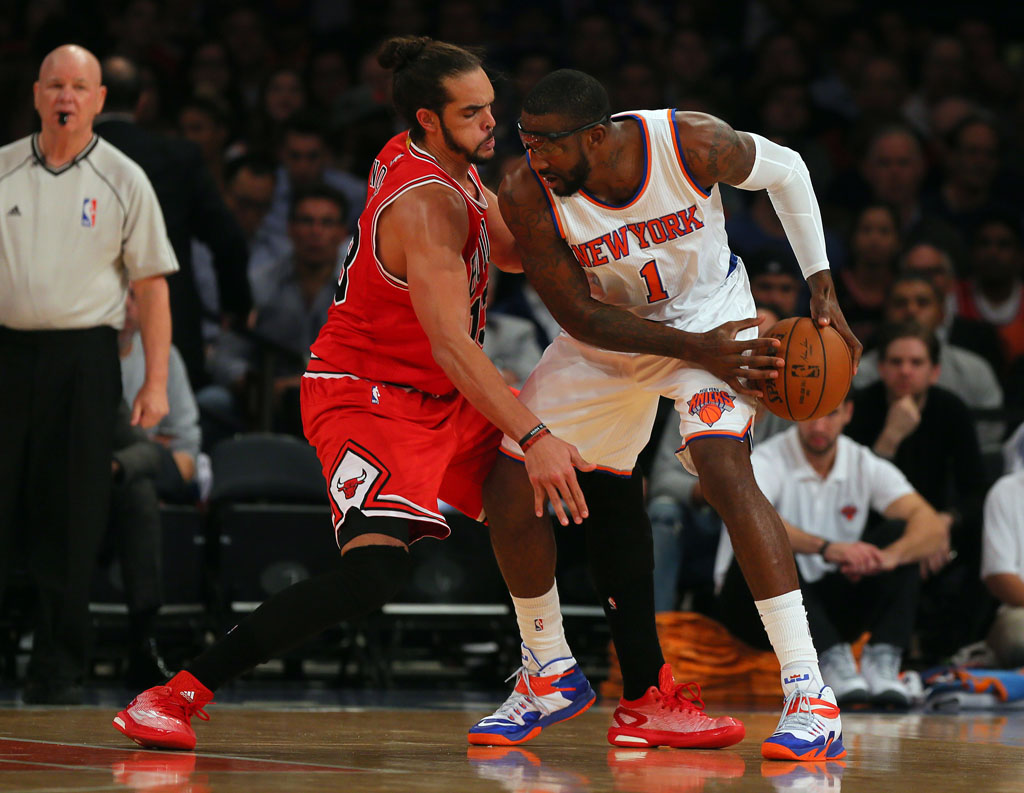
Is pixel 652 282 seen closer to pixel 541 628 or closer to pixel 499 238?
pixel 499 238

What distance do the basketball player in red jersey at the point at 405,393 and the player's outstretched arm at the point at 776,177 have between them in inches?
21.7

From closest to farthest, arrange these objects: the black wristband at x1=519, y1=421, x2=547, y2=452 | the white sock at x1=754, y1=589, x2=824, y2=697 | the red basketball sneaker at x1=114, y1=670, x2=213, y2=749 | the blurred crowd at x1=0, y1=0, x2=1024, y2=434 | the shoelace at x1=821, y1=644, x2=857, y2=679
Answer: the red basketball sneaker at x1=114, y1=670, x2=213, y2=749 < the black wristband at x1=519, y1=421, x2=547, y2=452 < the white sock at x1=754, y1=589, x2=824, y2=697 < the shoelace at x1=821, y1=644, x2=857, y2=679 < the blurred crowd at x1=0, y1=0, x2=1024, y2=434

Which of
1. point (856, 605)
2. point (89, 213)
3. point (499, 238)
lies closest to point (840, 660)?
point (856, 605)

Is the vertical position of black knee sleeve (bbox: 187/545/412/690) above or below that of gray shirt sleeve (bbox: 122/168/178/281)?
below

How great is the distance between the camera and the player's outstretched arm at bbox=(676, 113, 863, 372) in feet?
12.8

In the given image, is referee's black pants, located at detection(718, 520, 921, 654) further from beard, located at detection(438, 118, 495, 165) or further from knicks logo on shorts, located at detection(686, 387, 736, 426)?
beard, located at detection(438, 118, 495, 165)

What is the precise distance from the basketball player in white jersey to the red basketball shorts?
13 cm

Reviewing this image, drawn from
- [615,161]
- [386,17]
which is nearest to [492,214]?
[615,161]

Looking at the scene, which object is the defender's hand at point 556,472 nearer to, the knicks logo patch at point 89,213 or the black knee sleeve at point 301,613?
the black knee sleeve at point 301,613

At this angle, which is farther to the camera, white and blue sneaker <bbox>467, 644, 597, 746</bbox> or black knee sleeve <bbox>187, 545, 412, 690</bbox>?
white and blue sneaker <bbox>467, 644, 597, 746</bbox>

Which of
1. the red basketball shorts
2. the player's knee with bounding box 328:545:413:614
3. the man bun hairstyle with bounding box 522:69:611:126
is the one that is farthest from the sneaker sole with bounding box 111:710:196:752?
the man bun hairstyle with bounding box 522:69:611:126

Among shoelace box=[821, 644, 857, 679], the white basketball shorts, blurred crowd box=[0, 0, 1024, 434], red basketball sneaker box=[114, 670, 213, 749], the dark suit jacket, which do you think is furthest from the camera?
blurred crowd box=[0, 0, 1024, 434]

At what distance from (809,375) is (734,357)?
0.21 metres

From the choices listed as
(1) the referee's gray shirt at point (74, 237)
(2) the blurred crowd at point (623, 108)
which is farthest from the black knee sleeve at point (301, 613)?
(2) the blurred crowd at point (623, 108)
